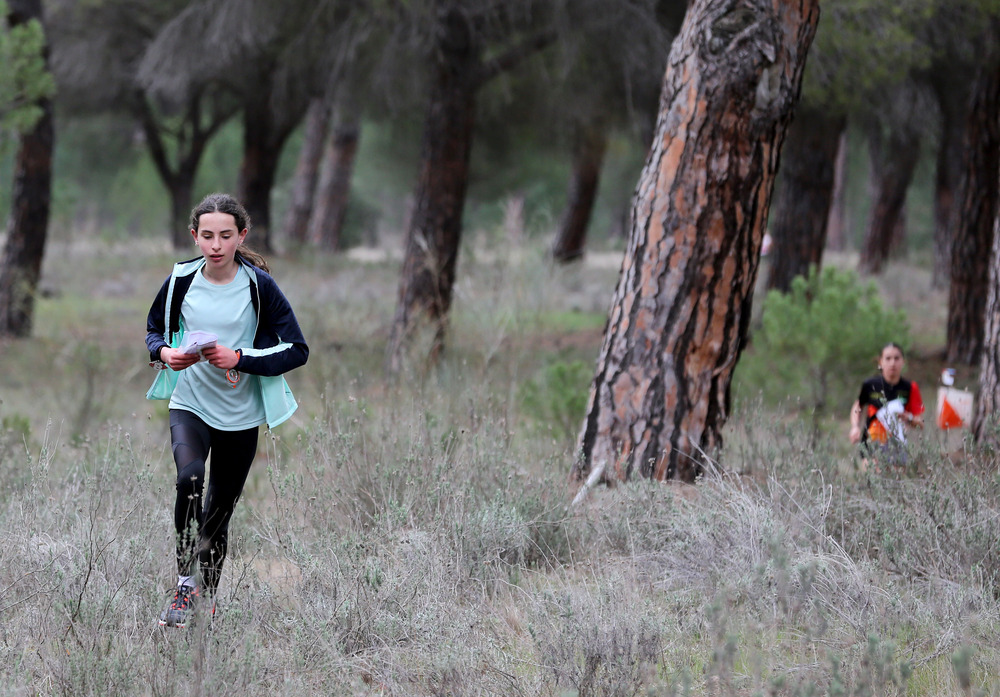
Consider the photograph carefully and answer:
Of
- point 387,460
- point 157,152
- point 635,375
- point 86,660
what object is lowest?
point 86,660

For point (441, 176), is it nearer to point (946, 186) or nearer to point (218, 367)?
point (218, 367)

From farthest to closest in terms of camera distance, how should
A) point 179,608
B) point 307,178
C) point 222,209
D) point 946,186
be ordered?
point 307,178 → point 946,186 → point 222,209 → point 179,608

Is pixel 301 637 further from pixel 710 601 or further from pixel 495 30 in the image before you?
pixel 495 30

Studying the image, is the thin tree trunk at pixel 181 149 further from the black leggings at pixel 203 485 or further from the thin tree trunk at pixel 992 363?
the black leggings at pixel 203 485

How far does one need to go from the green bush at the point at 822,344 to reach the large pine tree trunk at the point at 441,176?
309cm

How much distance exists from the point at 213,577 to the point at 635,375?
250 cm

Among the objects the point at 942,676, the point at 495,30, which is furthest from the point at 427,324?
the point at 942,676

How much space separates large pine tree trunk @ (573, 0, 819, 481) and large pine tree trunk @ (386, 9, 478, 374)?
4.88 m

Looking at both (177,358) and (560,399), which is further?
(560,399)

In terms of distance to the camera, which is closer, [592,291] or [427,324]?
[427,324]

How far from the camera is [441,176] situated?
34.0 ft

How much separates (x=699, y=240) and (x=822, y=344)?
3719 millimetres

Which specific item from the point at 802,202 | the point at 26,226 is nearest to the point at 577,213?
the point at 802,202

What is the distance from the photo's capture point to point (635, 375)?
5.17 meters
